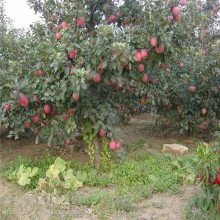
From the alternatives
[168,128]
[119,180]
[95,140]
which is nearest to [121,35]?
[95,140]

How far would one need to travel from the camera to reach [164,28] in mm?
4848

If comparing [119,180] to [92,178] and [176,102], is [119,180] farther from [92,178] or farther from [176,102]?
[176,102]

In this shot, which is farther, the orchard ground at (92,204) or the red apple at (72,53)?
the red apple at (72,53)

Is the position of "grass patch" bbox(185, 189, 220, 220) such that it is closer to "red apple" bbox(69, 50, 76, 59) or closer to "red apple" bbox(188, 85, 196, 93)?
"red apple" bbox(69, 50, 76, 59)

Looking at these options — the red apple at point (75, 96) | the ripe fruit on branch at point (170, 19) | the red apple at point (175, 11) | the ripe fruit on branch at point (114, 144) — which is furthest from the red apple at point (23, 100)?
the red apple at point (175, 11)

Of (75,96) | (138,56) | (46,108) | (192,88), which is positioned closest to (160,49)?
(138,56)

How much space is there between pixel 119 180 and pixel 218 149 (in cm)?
187

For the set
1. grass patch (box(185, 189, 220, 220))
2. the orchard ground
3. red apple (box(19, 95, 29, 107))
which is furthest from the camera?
red apple (box(19, 95, 29, 107))

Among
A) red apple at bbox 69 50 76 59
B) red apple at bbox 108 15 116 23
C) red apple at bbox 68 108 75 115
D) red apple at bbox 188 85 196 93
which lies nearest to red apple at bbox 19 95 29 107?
red apple at bbox 68 108 75 115

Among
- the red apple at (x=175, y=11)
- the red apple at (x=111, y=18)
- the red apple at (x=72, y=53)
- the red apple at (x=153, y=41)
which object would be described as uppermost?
the red apple at (x=111, y=18)

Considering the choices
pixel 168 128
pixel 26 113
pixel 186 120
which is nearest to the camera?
pixel 26 113

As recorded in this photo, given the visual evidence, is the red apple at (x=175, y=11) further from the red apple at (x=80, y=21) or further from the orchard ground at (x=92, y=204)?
the orchard ground at (x=92, y=204)

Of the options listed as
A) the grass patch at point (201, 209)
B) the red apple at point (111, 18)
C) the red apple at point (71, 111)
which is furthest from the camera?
the red apple at point (111, 18)

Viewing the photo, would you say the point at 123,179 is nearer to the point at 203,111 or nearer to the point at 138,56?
the point at 138,56
